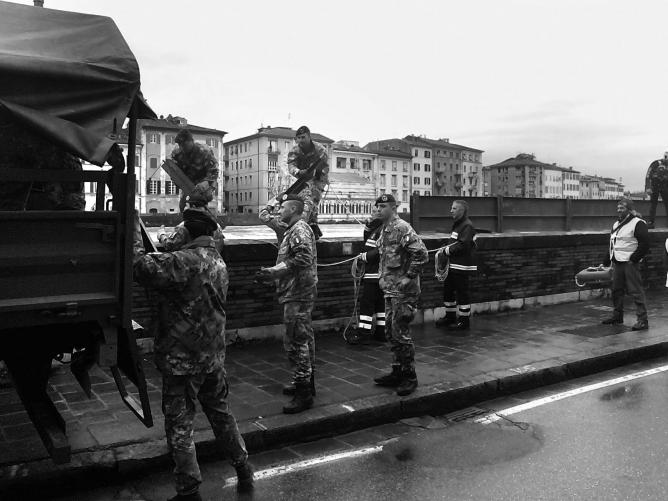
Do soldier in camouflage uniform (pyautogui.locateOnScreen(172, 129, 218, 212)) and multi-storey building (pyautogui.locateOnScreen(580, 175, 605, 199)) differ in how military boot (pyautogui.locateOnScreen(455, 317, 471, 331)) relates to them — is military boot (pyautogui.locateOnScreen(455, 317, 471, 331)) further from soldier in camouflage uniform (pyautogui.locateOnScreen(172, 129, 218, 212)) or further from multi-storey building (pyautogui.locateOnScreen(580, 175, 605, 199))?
multi-storey building (pyautogui.locateOnScreen(580, 175, 605, 199))

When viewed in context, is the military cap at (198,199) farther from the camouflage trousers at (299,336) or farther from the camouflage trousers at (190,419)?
the camouflage trousers at (299,336)

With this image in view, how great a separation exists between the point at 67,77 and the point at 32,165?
0.71m

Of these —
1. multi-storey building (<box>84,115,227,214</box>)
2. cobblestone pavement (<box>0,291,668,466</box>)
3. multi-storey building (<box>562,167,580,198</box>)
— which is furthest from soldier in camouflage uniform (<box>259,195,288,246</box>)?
multi-storey building (<box>562,167,580,198</box>)

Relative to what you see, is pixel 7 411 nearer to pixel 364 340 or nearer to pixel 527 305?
pixel 364 340

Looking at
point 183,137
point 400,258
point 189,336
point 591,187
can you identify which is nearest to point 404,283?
point 400,258

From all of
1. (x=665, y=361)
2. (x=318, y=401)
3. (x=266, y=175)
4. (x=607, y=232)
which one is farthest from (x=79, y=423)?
(x=266, y=175)

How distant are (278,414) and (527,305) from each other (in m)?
7.82

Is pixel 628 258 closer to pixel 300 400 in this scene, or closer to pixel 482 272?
pixel 482 272

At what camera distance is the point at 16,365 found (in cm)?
464

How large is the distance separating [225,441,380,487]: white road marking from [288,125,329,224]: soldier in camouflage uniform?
4.28m

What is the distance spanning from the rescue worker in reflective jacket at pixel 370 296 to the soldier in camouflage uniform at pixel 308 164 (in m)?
0.91

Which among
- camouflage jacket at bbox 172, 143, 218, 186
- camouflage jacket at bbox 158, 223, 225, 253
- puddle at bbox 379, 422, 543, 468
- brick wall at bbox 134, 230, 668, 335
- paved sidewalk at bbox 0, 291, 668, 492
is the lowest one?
puddle at bbox 379, 422, 543, 468

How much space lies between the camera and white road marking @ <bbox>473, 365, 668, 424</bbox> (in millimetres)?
6227

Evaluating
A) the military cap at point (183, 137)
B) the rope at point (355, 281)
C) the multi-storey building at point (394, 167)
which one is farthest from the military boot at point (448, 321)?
the multi-storey building at point (394, 167)
